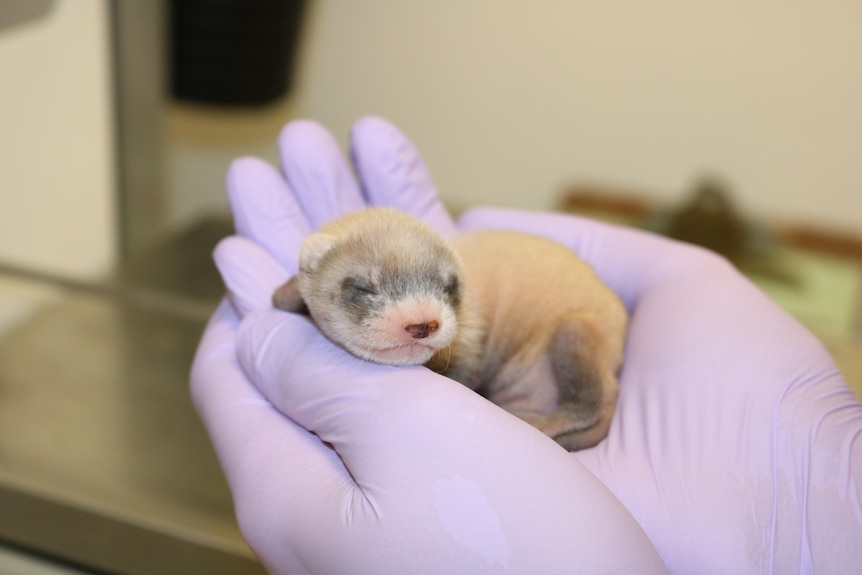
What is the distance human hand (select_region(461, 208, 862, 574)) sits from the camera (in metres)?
1.05

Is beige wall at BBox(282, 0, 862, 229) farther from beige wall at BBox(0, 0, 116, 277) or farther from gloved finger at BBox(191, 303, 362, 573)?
gloved finger at BBox(191, 303, 362, 573)

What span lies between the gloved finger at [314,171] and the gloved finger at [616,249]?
31 centimetres

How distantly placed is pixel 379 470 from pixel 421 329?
19 cm

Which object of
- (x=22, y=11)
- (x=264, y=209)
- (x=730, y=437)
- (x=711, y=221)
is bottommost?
(x=711, y=221)

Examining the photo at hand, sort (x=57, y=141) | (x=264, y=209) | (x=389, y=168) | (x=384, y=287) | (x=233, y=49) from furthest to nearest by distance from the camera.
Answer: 1. (x=233, y=49)
2. (x=57, y=141)
3. (x=389, y=168)
4. (x=264, y=209)
5. (x=384, y=287)

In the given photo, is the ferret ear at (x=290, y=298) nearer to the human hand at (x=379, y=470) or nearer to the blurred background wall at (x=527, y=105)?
the human hand at (x=379, y=470)

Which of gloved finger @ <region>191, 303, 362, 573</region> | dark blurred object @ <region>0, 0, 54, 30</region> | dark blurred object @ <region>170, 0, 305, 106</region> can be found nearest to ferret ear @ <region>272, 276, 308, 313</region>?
gloved finger @ <region>191, 303, 362, 573</region>

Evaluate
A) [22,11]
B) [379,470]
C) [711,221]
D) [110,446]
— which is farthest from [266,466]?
[711,221]

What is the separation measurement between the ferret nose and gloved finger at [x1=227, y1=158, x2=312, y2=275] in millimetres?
467

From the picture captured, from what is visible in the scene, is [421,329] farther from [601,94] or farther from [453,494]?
[601,94]

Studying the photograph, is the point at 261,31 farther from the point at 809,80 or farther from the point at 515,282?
the point at 809,80

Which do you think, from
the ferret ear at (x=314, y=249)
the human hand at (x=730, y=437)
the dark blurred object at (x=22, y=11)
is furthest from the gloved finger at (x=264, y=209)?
the dark blurred object at (x=22, y=11)

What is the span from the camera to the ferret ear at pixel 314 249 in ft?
3.87

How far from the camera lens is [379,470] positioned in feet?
3.27
